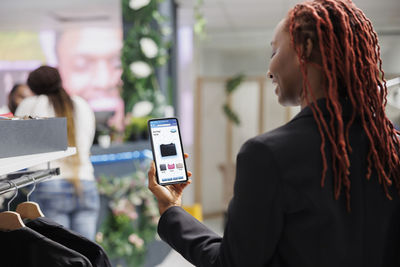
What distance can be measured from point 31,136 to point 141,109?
80.8 inches

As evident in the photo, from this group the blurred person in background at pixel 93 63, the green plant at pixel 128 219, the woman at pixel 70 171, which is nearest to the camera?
the woman at pixel 70 171

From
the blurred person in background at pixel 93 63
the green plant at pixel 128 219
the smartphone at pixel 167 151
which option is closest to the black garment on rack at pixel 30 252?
the smartphone at pixel 167 151

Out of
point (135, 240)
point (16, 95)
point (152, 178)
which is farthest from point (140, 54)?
point (152, 178)

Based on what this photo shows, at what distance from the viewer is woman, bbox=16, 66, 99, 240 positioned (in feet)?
7.17

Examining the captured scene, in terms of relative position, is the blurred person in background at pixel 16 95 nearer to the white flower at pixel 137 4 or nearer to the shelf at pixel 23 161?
the white flower at pixel 137 4

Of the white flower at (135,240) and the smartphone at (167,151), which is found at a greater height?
the smartphone at (167,151)

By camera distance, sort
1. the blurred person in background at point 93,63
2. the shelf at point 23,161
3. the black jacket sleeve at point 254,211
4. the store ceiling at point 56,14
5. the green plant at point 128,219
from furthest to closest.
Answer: the blurred person in background at point 93,63 < the store ceiling at point 56,14 < the green plant at point 128,219 < the shelf at point 23,161 < the black jacket sleeve at point 254,211

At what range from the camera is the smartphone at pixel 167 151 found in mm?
1077

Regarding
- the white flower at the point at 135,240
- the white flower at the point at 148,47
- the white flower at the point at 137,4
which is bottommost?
the white flower at the point at 135,240

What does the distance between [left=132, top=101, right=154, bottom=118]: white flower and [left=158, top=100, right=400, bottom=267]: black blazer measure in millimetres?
2416

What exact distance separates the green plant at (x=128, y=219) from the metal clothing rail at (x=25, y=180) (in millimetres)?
1689

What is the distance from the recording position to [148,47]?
3102mm

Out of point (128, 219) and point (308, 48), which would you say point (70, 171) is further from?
point (308, 48)

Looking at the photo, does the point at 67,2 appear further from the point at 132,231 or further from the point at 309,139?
the point at 309,139
